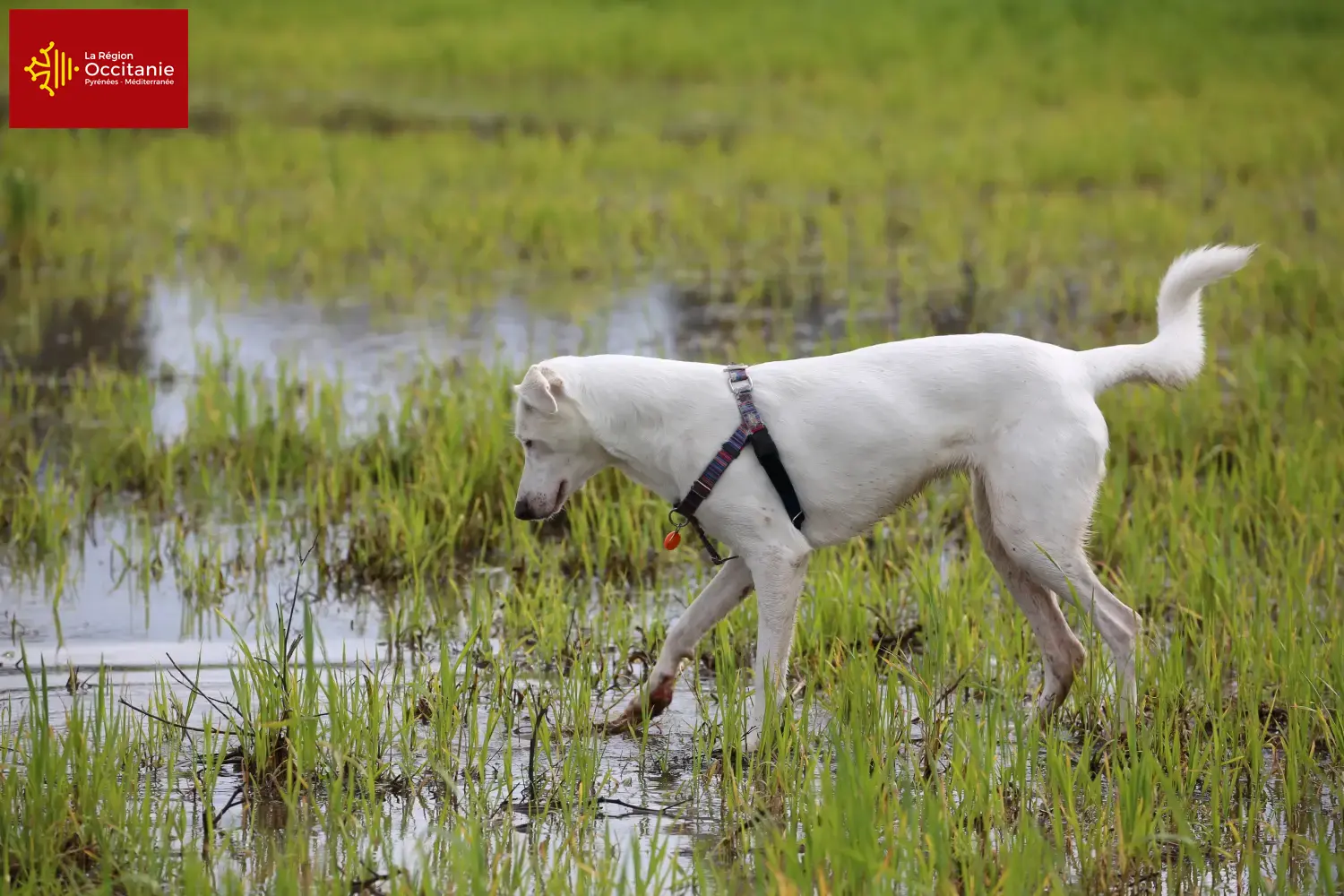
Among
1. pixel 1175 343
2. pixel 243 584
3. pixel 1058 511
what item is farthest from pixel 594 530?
pixel 1175 343

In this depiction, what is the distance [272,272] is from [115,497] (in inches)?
219

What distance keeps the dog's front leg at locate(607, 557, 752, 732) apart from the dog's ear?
30.0 inches

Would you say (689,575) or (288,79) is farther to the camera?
(288,79)

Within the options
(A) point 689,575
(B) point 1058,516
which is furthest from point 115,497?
(B) point 1058,516

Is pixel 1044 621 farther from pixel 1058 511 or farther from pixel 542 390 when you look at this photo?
pixel 542 390

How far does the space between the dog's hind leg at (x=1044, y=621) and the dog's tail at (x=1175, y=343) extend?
0.53m

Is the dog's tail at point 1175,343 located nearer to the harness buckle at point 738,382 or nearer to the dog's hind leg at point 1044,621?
the dog's hind leg at point 1044,621

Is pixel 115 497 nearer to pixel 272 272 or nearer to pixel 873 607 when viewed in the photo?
pixel 873 607

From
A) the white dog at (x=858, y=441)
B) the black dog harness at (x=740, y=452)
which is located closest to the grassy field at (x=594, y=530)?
the white dog at (x=858, y=441)

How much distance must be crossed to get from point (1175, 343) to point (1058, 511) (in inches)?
27.1

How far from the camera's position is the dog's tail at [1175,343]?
5012 mm

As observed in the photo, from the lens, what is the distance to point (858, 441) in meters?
4.92

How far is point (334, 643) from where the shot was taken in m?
5.98

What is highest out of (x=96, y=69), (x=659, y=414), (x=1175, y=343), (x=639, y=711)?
(x=96, y=69)
